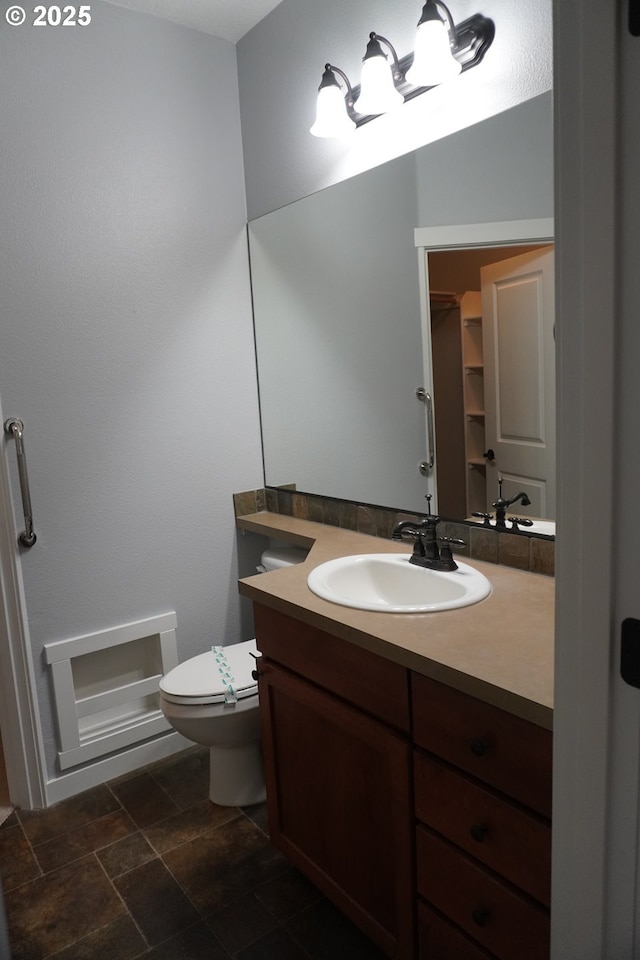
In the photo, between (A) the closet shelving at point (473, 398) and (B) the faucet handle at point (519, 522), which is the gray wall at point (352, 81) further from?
(B) the faucet handle at point (519, 522)

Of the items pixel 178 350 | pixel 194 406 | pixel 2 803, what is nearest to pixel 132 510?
pixel 194 406

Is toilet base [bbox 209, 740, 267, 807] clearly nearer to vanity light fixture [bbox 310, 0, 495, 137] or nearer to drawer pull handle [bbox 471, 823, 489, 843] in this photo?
drawer pull handle [bbox 471, 823, 489, 843]

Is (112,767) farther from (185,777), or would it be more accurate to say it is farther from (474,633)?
(474,633)

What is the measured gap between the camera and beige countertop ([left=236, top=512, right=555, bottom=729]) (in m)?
1.08

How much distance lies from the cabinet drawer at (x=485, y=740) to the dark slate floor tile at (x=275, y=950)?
2.39 ft

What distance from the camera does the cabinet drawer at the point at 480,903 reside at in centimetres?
110

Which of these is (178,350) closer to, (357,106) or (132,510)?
(132,510)

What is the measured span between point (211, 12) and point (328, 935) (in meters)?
2.79

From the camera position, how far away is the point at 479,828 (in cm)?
116

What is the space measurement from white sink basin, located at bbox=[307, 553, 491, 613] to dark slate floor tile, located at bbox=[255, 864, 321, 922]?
31.2 inches

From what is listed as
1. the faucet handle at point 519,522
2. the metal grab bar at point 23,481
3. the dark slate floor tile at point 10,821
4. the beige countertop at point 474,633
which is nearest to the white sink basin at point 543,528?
the faucet handle at point 519,522

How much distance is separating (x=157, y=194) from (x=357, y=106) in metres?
0.76

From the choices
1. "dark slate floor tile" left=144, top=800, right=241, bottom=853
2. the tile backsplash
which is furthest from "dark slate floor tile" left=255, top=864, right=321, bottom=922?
the tile backsplash

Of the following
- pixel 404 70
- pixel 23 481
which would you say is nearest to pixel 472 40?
pixel 404 70
